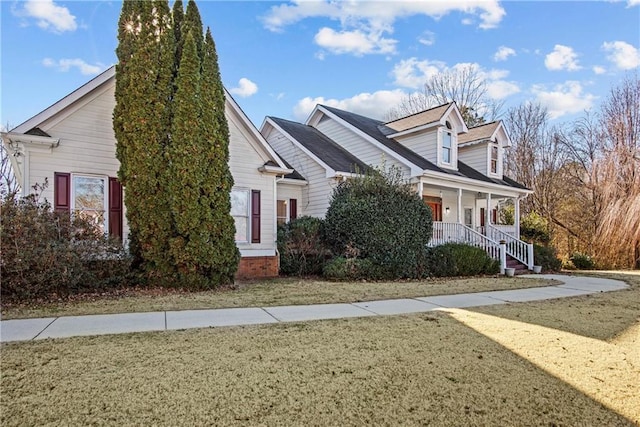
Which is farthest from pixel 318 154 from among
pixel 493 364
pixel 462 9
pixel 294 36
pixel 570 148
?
pixel 570 148

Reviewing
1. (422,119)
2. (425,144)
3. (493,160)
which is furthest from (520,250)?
(422,119)

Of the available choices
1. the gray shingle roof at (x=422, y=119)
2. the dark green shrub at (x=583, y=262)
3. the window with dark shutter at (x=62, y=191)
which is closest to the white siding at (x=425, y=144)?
the gray shingle roof at (x=422, y=119)

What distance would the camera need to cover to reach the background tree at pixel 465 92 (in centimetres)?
2970

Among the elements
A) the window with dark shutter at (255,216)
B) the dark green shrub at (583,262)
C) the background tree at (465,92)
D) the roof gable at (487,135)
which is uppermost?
the background tree at (465,92)

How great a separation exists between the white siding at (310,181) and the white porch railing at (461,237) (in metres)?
4.38

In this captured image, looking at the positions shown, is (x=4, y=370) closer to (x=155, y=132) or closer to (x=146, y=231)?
(x=146, y=231)

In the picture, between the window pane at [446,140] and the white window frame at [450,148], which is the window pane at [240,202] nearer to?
the white window frame at [450,148]

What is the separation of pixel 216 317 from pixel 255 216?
22.7ft

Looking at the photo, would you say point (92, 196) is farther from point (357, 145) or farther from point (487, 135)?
point (487, 135)

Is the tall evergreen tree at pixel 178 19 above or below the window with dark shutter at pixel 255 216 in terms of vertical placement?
above

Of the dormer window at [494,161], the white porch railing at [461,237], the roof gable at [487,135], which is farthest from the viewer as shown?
the dormer window at [494,161]

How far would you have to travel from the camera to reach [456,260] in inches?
503

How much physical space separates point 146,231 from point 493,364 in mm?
7620

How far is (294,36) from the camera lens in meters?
15.2
